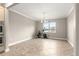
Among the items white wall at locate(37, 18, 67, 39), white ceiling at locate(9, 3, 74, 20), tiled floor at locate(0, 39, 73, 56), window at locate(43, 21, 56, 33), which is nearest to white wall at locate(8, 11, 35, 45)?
white ceiling at locate(9, 3, 74, 20)

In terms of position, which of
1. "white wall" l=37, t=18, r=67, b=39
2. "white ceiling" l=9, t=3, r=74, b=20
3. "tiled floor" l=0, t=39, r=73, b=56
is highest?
"white ceiling" l=9, t=3, r=74, b=20

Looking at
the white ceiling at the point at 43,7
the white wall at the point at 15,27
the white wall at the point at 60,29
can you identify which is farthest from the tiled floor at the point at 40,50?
the white wall at the point at 60,29

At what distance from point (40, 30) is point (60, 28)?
2586 millimetres

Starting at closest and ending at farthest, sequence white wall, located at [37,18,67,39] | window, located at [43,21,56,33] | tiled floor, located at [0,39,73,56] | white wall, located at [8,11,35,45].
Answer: tiled floor, located at [0,39,73,56] → white wall, located at [8,11,35,45] → white wall, located at [37,18,67,39] → window, located at [43,21,56,33]

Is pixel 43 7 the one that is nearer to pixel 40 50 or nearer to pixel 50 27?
pixel 40 50

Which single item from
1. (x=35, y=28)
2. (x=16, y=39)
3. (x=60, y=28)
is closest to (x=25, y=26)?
(x=16, y=39)

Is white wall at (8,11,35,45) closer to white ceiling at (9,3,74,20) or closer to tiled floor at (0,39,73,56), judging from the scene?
white ceiling at (9,3,74,20)

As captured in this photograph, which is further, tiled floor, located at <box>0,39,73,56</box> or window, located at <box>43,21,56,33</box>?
window, located at <box>43,21,56,33</box>

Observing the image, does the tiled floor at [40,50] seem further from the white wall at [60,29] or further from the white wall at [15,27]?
the white wall at [60,29]

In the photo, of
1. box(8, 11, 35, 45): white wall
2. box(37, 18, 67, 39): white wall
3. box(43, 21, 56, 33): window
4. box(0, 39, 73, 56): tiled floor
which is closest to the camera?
box(0, 39, 73, 56): tiled floor

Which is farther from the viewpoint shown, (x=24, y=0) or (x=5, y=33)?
(x=5, y=33)

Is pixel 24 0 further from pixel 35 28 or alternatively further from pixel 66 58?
pixel 35 28

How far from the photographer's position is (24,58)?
2.36 feet

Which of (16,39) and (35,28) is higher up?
(35,28)
